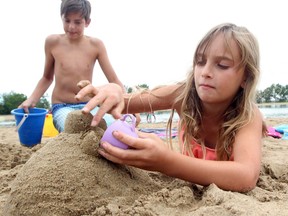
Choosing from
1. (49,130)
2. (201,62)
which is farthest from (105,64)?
A: (201,62)

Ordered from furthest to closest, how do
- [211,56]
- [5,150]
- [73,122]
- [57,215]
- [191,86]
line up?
[5,150]
[191,86]
[211,56]
[73,122]
[57,215]

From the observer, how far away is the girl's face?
1.86m

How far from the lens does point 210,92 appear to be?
1890 mm

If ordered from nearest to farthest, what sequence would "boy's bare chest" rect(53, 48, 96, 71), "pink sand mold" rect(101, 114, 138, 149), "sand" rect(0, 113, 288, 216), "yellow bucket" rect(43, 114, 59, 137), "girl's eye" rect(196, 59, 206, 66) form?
"sand" rect(0, 113, 288, 216), "pink sand mold" rect(101, 114, 138, 149), "girl's eye" rect(196, 59, 206, 66), "boy's bare chest" rect(53, 48, 96, 71), "yellow bucket" rect(43, 114, 59, 137)

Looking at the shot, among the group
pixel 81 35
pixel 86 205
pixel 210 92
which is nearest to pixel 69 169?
pixel 86 205

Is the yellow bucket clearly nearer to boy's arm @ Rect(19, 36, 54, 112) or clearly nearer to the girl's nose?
boy's arm @ Rect(19, 36, 54, 112)

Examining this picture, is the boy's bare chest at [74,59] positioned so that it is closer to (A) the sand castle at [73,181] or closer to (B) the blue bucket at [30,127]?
(B) the blue bucket at [30,127]

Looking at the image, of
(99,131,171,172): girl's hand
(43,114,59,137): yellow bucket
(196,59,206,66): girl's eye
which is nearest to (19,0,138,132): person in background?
(43,114,59,137): yellow bucket

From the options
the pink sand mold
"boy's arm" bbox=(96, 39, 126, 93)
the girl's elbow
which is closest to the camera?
the pink sand mold

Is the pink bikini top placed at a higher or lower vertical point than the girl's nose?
lower

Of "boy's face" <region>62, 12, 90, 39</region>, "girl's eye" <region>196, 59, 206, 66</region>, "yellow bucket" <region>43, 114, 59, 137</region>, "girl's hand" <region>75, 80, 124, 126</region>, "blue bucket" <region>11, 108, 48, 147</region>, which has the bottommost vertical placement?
"yellow bucket" <region>43, 114, 59, 137</region>

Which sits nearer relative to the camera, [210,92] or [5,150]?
[210,92]

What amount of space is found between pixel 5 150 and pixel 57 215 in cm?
232

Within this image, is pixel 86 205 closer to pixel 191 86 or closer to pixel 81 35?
pixel 191 86
